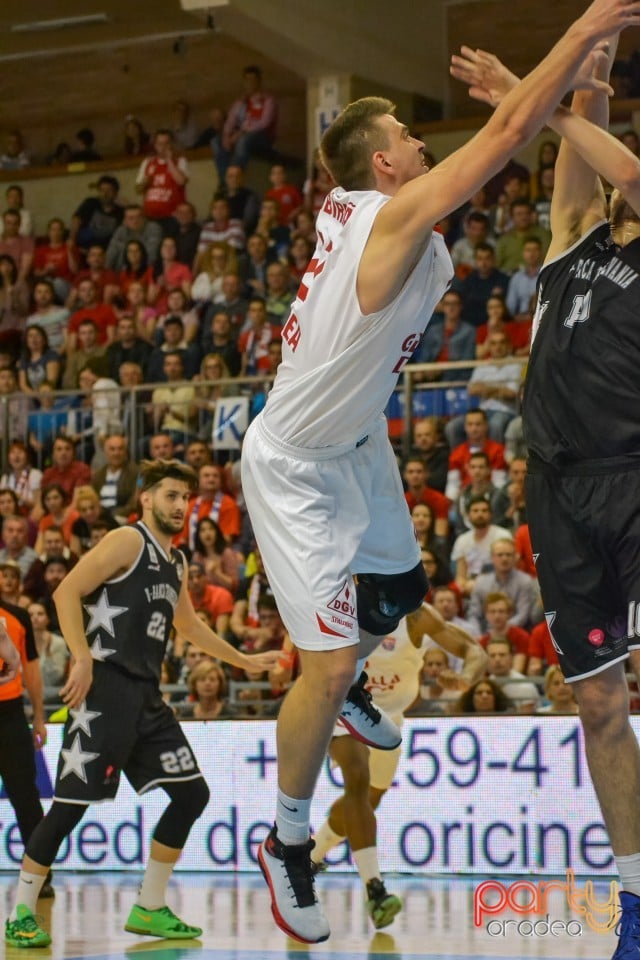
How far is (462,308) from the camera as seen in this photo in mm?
14570

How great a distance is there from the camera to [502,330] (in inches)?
539

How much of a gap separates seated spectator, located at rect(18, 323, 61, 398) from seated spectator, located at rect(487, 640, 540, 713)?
7294mm

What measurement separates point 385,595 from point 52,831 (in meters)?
2.93

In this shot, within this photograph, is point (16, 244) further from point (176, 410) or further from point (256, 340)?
point (176, 410)

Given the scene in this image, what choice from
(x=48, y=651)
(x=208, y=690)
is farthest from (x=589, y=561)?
(x=48, y=651)

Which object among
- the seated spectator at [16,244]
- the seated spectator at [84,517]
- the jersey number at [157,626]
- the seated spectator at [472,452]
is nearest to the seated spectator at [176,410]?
the seated spectator at [84,517]

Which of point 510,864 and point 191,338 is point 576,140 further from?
point 191,338

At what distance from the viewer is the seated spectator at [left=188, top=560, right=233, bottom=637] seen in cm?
1249

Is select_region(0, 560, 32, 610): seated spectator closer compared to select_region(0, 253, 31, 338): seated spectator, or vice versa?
select_region(0, 560, 32, 610): seated spectator

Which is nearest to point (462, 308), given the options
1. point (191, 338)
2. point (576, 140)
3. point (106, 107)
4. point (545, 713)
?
point (191, 338)

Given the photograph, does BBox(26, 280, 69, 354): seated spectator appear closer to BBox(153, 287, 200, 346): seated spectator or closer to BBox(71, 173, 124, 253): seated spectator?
BBox(71, 173, 124, 253): seated spectator

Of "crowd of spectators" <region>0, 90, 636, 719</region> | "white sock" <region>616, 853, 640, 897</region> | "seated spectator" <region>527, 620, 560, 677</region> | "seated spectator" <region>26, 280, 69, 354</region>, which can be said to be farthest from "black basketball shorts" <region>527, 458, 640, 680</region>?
"seated spectator" <region>26, 280, 69, 354</region>

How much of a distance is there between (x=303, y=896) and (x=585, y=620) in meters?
1.29

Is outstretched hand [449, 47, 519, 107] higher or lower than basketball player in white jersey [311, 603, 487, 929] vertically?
higher
